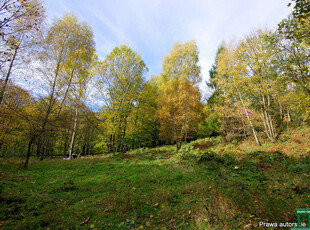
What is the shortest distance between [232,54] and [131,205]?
14.2 meters

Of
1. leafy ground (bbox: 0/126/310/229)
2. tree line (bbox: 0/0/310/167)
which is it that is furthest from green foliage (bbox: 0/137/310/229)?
tree line (bbox: 0/0/310/167)

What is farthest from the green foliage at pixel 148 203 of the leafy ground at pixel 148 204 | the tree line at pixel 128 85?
the tree line at pixel 128 85

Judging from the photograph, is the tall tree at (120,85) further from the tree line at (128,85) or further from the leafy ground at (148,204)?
the leafy ground at (148,204)

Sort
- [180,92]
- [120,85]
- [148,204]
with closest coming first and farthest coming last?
1. [148,204]
2. [180,92]
3. [120,85]

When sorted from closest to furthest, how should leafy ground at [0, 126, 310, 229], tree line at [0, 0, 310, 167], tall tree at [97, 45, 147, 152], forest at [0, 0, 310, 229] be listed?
leafy ground at [0, 126, 310, 229] → forest at [0, 0, 310, 229] → tree line at [0, 0, 310, 167] → tall tree at [97, 45, 147, 152]

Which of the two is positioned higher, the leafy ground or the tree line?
the tree line

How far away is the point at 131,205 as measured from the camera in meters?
3.83

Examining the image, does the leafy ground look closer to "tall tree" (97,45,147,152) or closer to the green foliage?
the green foliage

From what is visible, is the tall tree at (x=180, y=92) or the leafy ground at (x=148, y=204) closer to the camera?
the leafy ground at (x=148, y=204)

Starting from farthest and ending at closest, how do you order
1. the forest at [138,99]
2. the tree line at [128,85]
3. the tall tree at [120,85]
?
the tall tree at [120,85] < the tree line at [128,85] < the forest at [138,99]

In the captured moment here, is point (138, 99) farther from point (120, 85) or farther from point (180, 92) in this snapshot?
point (180, 92)

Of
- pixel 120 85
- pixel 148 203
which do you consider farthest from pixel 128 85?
pixel 148 203

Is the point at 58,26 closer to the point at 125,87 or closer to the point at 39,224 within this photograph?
the point at 125,87

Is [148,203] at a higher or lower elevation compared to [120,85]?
lower
